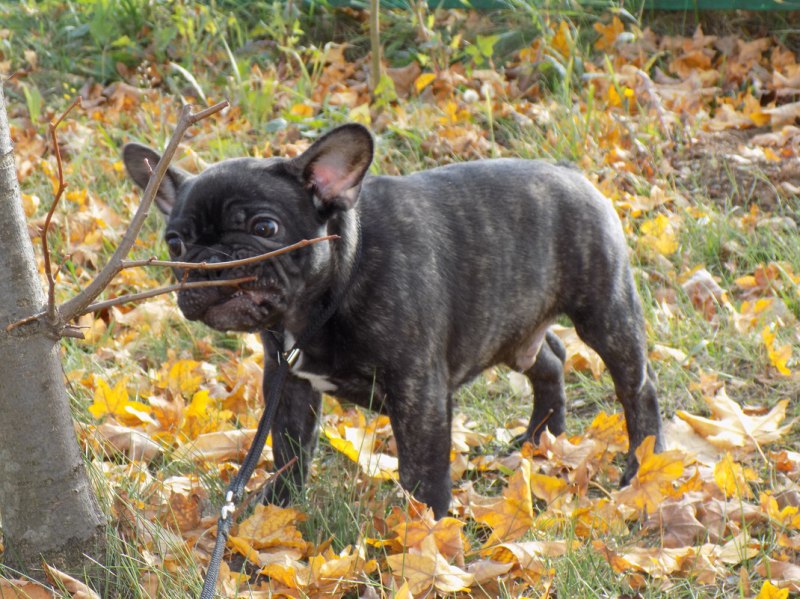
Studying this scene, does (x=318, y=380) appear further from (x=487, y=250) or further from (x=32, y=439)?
(x=32, y=439)

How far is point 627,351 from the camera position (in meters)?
4.12

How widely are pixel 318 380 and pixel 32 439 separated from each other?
1094mm

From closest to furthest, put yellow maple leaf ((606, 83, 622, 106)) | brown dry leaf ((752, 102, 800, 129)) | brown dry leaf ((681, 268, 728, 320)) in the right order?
brown dry leaf ((681, 268, 728, 320)) → brown dry leaf ((752, 102, 800, 129)) → yellow maple leaf ((606, 83, 622, 106))

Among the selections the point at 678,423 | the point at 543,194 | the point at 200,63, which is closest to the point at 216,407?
the point at 543,194

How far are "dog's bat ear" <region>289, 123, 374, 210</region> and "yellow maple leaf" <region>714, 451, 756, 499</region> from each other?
1.59 m

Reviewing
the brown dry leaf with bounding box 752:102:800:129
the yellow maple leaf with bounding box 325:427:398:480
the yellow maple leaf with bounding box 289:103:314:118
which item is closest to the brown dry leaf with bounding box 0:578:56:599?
the yellow maple leaf with bounding box 325:427:398:480

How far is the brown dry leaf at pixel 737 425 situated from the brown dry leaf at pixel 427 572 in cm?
150

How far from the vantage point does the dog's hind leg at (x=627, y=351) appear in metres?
4.09

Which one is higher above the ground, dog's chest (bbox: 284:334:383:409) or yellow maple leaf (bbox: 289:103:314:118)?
dog's chest (bbox: 284:334:383:409)

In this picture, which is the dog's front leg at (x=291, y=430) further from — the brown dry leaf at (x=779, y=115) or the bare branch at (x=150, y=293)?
the brown dry leaf at (x=779, y=115)

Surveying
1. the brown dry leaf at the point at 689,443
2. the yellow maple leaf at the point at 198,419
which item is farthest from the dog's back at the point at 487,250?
the yellow maple leaf at the point at 198,419

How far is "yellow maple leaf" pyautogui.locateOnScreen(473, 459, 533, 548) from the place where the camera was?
322 cm

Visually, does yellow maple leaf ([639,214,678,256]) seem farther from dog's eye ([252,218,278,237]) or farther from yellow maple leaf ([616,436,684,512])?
dog's eye ([252,218,278,237])

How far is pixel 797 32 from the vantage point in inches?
288
